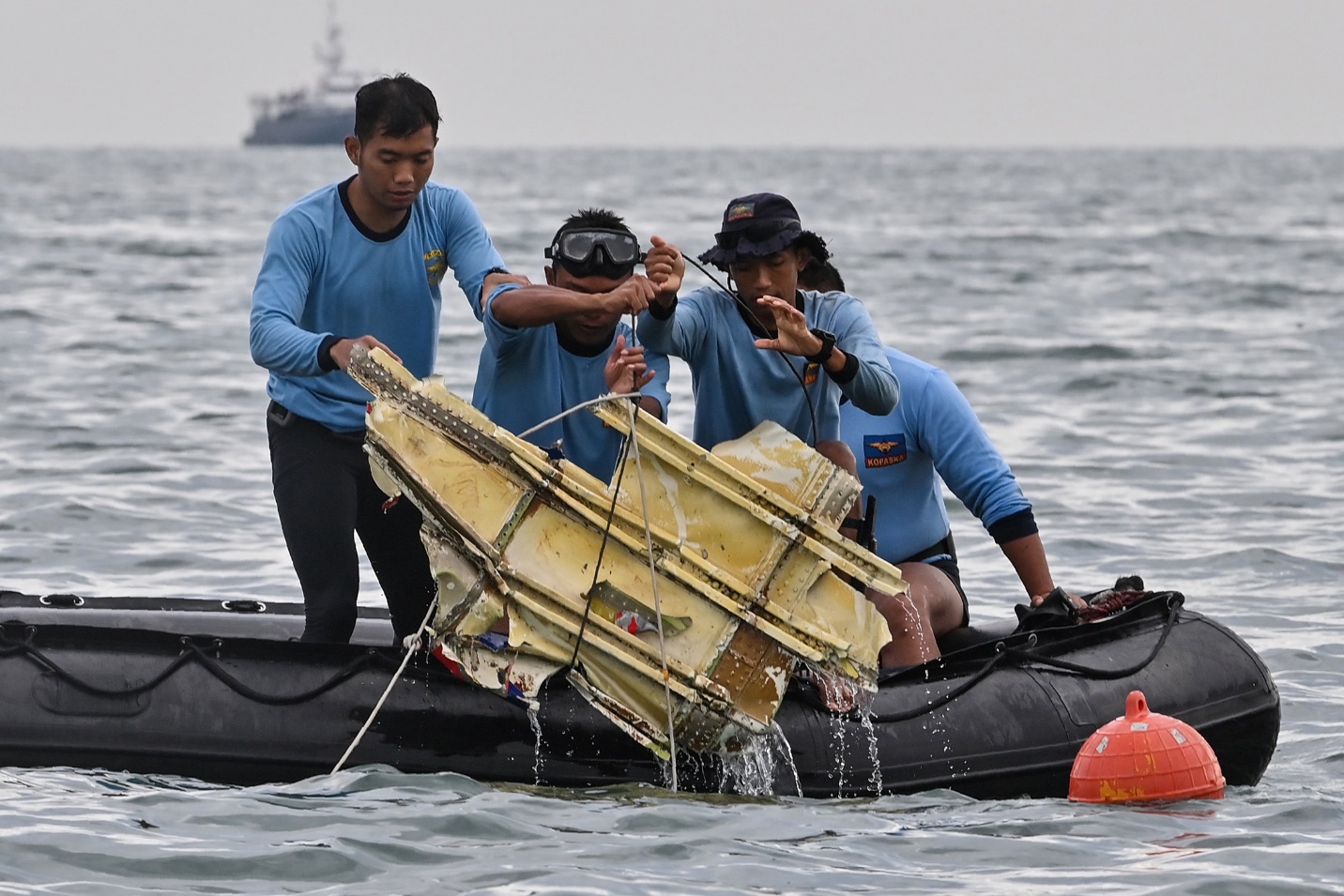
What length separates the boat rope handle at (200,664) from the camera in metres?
6.31

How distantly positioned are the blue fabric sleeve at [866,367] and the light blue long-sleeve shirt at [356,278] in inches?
45.5

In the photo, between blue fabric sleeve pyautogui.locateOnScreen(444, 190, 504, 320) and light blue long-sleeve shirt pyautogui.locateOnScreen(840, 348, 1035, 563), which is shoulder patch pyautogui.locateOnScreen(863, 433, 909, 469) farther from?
blue fabric sleeve pyautogui.locateOnScreen(444, 190, 504, 320)

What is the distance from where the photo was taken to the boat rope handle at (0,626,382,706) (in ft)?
20.7

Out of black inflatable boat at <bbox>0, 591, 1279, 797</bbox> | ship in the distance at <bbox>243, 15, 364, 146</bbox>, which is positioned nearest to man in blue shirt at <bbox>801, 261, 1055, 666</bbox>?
black inflatable boat at <bbox>0, 591, 1279, 797</bbox>

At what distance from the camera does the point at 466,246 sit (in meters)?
6.48

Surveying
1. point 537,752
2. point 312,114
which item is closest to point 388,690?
point 537,752

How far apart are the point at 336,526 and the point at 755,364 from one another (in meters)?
1.42

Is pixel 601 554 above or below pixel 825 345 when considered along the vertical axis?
below

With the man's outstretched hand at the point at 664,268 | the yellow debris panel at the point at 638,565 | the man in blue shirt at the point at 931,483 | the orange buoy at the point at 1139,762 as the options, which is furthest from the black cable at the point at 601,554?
the orange buoy at the point at 1139,762

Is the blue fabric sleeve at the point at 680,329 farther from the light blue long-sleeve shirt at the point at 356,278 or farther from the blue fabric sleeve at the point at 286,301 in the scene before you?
the blue fabric sleeve at the point at 286,301

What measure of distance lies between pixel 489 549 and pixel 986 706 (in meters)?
1.75

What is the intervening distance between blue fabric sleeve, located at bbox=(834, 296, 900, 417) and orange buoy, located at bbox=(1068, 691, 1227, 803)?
126 centimetres

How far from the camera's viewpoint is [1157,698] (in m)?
6.67

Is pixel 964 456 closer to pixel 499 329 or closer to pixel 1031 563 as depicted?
pixel 1031 563
